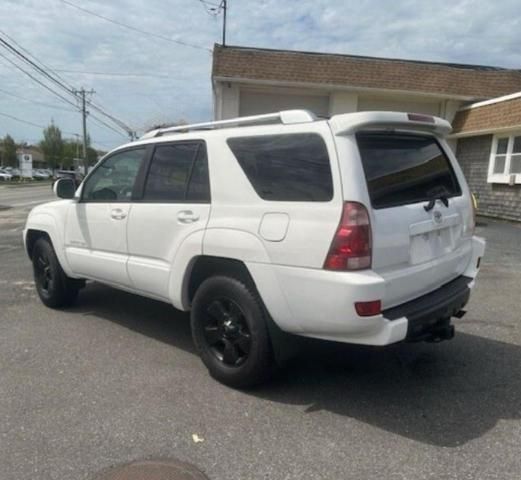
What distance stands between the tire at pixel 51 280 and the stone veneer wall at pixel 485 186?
42.1 feet

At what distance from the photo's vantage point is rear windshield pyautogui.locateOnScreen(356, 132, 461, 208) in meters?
2.97

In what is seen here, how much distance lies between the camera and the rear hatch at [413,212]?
9.45 ft

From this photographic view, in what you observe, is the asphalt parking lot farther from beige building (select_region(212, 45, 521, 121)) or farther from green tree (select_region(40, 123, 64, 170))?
green tree (select_region(40, 123, 64, 170))

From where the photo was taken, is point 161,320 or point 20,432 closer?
point 20,432

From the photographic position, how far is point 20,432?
9.37 ft

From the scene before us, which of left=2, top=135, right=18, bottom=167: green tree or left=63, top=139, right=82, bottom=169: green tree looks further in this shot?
left=63, top=139, right=82, bottom=169: green tree

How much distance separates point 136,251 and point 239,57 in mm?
12863

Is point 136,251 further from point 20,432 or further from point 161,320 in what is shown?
point 20,432

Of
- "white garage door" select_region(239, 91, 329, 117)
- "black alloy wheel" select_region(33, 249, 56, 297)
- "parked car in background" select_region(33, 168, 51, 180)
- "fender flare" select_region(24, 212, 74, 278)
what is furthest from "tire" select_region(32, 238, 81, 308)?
"parked car in background" select_region(33, 168, 51, 180)

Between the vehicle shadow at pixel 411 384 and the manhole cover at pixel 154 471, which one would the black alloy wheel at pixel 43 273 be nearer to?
the vehicle shadow at pixel 411 384

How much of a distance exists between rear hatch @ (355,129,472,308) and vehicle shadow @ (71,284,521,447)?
2.54 feet

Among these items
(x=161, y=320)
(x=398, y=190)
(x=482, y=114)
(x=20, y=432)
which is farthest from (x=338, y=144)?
(x=482, y=114)

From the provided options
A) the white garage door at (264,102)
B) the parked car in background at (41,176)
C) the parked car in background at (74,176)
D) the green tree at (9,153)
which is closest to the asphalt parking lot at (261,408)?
the parked car in background at (74,176)

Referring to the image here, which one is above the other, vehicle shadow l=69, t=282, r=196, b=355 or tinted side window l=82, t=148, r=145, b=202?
tinted side window l=82, t=148, r=145, b=202
